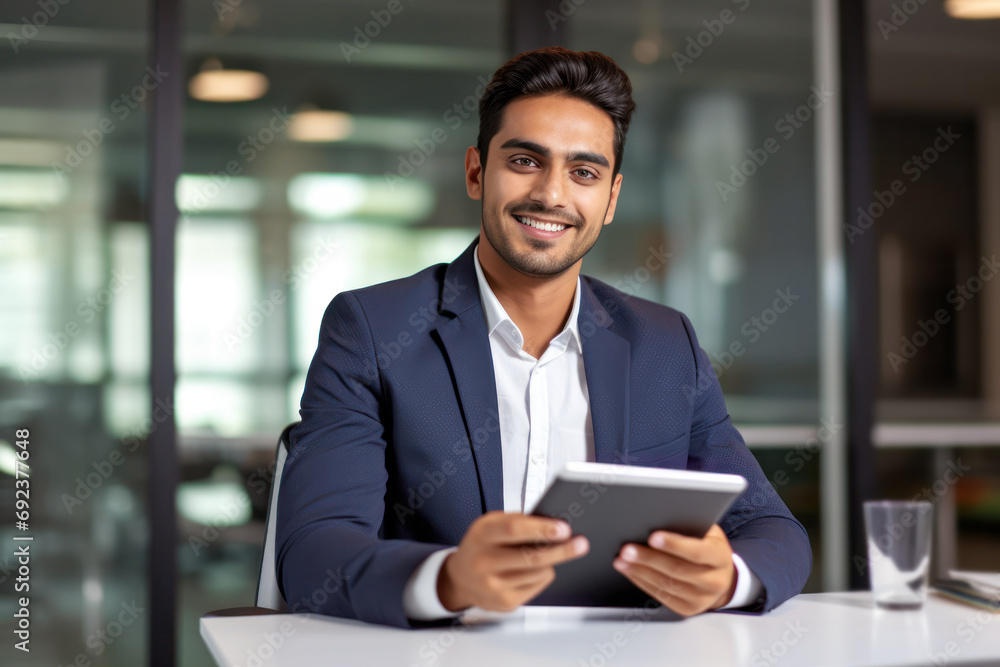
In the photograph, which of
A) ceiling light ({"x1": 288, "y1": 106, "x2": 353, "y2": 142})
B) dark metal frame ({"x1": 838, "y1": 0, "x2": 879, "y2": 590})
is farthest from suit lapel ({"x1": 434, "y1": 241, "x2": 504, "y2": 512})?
dark metal frame ({"x1": 838, "y1": 0, "x2": 879, "y2": 590})

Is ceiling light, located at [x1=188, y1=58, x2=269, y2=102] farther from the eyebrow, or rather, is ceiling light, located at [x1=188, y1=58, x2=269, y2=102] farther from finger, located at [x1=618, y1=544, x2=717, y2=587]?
finger, located at [x1=618, y1=544, x2=717, y2=587]

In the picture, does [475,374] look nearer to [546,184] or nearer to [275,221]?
[546,184]

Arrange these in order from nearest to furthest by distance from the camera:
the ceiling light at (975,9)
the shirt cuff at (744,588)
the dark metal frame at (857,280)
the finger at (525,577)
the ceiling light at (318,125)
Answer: the finger at (525,577)
the shirt cuff at (744,588)
the ceiling light at (318,125)
the dark metal frame at (857,280)
the ceiling light at (975,9)

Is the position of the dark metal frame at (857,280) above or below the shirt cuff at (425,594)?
above

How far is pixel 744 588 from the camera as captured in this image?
50.9 inches

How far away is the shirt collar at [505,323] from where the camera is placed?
1.82m

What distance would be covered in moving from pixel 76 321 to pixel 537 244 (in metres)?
1.91

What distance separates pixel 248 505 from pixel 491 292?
5.56 feet

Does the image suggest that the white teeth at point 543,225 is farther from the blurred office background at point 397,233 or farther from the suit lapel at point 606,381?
the blurred office background at point 397,233

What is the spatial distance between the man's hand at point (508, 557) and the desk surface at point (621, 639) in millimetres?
59

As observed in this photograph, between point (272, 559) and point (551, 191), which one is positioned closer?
point (272, 559)

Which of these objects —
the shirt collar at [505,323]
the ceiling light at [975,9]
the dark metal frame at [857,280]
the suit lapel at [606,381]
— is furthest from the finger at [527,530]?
the ceiling light at [975,9]

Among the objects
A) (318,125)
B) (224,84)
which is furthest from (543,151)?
(224,84)

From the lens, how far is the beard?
70.2 inches
